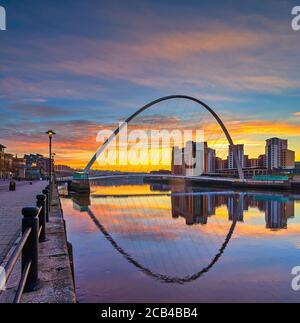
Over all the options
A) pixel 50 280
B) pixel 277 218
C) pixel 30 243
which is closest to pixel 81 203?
pixel 277 218

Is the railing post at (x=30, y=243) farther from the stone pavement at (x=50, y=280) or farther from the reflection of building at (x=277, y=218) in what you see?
the reflection of building at (x=277, y=218)

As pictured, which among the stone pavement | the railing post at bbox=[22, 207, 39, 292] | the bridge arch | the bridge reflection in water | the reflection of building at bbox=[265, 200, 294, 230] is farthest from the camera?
the bridge arch

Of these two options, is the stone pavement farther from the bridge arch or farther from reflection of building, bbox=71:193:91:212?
the bridge arch

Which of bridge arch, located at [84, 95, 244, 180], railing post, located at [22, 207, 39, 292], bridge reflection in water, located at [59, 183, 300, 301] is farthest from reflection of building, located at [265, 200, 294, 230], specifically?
bridge arch, located at [84, 95, 244, 180]

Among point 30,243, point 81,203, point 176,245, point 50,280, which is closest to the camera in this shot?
point 30,243

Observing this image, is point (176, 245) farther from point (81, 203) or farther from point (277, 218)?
point (81, 203)

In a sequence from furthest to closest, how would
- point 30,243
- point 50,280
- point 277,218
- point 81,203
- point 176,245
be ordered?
point 81,203, point 277,218, point 176,245, point 50,280, point 30,243

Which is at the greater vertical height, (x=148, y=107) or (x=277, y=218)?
(x=148, y=107)

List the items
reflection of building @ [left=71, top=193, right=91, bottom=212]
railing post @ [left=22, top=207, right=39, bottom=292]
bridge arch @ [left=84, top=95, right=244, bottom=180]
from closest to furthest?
railing post @ [left=22, top=207, right=39, bottom=292] → reflection of building @ [left=71, top=193, right=91, bottom=212] → bridge arch @ [left=84, top=95, right=244, bottom=180]

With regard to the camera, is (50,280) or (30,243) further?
(50,280)

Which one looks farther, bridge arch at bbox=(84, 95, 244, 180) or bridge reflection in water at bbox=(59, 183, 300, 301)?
bridge arch at bbox=(84, 95, 244, 180)
